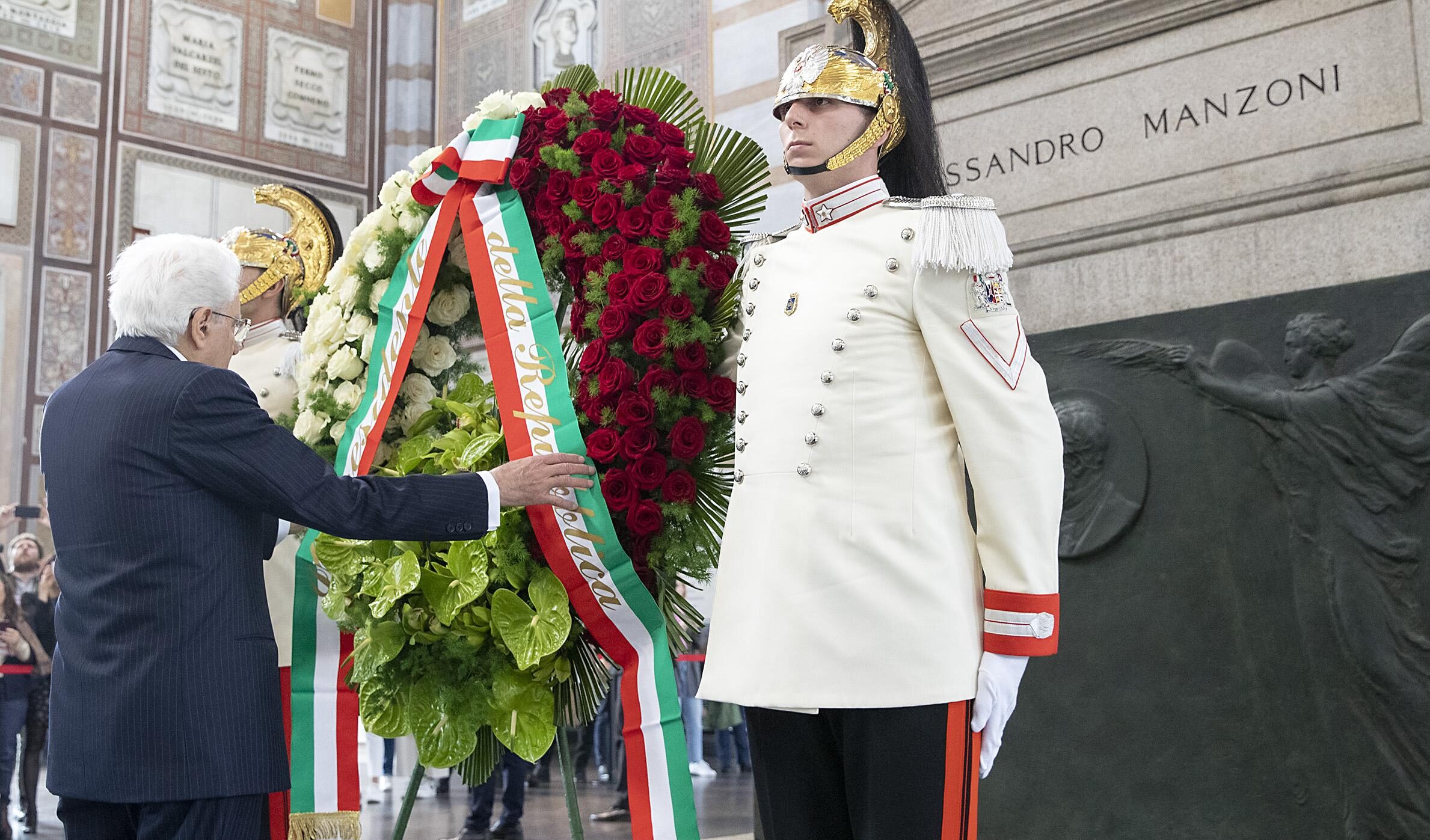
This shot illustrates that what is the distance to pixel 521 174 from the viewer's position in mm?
2648

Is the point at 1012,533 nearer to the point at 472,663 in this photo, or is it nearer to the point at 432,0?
the point at 472,663

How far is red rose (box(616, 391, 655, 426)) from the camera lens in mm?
2363

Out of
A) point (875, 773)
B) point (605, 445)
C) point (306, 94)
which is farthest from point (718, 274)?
point (306, 94)

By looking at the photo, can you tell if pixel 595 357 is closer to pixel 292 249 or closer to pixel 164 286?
pixel 164 286

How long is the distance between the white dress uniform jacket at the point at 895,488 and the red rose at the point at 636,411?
50cm

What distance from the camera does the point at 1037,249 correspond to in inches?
145

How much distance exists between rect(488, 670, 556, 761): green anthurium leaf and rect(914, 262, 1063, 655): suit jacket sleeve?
103 cm

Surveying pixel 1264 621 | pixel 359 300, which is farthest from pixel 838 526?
pixel 1264 621

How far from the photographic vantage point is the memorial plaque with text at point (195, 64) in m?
8.95

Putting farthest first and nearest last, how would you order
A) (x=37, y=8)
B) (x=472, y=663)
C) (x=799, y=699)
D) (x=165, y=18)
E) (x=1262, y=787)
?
(x=165, y=18) < (x=37, y=8) < (x=1262, y=787) < (x=472, y=663) < (x=799, y=699)

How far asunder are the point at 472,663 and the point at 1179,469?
1.95 metres

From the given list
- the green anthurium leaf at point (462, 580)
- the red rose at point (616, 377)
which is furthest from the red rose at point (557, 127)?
the green anthurium leaf at point (462, 580)

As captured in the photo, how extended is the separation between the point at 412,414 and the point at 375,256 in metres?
0.38

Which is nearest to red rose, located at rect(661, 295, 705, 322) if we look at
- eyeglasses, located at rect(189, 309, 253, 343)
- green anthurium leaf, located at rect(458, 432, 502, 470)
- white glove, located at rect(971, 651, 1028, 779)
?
green anthurium leaf, located at rect(458, 432, 502, 470)
